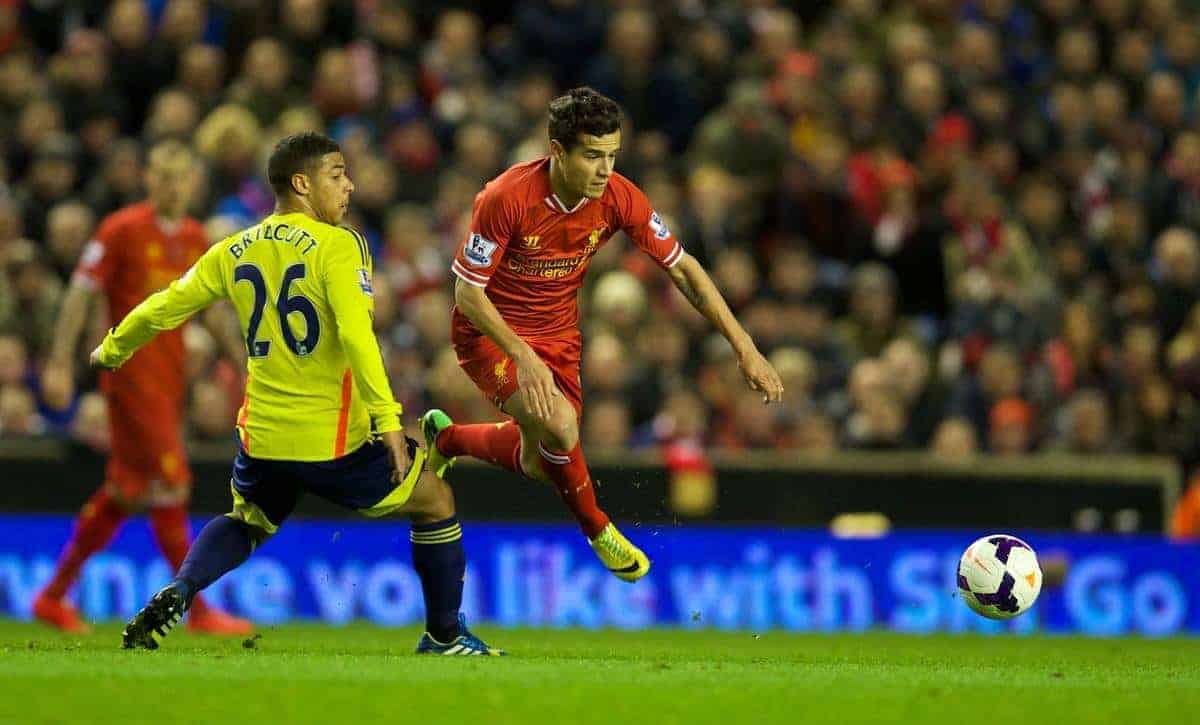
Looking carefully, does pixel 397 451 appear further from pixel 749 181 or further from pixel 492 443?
pixel 749 181

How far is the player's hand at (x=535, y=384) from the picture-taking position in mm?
8977

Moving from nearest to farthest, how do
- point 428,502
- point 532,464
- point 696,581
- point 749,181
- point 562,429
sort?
point 428,502 → point 562,429 → point 532,464 → point 696,581 → point 749,181

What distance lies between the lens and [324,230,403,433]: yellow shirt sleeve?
852 cm

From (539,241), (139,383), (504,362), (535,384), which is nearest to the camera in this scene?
(535,384)

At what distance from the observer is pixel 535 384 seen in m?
8.98

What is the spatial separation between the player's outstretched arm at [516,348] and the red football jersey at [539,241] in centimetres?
9

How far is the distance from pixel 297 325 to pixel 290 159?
718mm

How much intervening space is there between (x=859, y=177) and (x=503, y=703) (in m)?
10.7

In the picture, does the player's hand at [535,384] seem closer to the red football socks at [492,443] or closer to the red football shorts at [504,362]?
the red football shorts at [504,362]

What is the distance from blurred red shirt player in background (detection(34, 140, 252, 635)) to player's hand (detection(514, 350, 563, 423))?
3221 millimetres

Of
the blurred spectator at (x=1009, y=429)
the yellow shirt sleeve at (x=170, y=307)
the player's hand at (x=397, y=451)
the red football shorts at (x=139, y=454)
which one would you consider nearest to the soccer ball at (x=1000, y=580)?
the player's hand at (x=397, y=451)

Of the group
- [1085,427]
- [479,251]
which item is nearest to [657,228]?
[479,251]

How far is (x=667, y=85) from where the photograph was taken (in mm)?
17594

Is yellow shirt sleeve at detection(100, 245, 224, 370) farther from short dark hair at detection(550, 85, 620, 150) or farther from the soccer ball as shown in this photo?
the soccer ball
